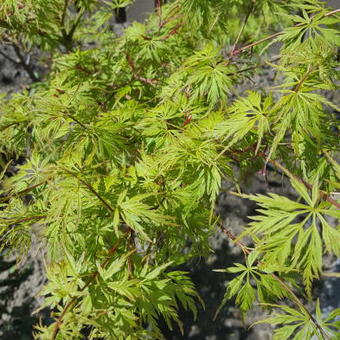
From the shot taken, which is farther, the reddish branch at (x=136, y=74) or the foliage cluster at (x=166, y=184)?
the reddish branch at (x=136, y=74)

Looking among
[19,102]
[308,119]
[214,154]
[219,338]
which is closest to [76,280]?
[214,154]

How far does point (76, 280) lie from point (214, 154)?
55 cm

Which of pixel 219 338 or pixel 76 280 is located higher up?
pixel 76 280

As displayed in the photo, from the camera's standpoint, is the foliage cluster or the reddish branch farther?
the reddish branch

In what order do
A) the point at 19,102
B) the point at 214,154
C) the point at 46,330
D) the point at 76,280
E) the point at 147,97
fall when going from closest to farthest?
the point at 46,330 → the point at 76,280 → the point at 214,154 → the point at 19,102 → the point at 147,97

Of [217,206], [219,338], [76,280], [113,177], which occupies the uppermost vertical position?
[113,177]

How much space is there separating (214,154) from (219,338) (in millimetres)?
1885

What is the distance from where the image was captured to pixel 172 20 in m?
1.74

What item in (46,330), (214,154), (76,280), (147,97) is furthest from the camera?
(147,97)

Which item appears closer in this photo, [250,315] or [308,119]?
[308,119]

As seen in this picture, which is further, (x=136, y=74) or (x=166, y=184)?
(x=136, y=74)

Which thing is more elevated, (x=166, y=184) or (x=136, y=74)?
(x=136, y=74)

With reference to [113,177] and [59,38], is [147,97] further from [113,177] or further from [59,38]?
[59,38]

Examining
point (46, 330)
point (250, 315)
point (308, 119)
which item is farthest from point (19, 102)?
point (250, 315)
